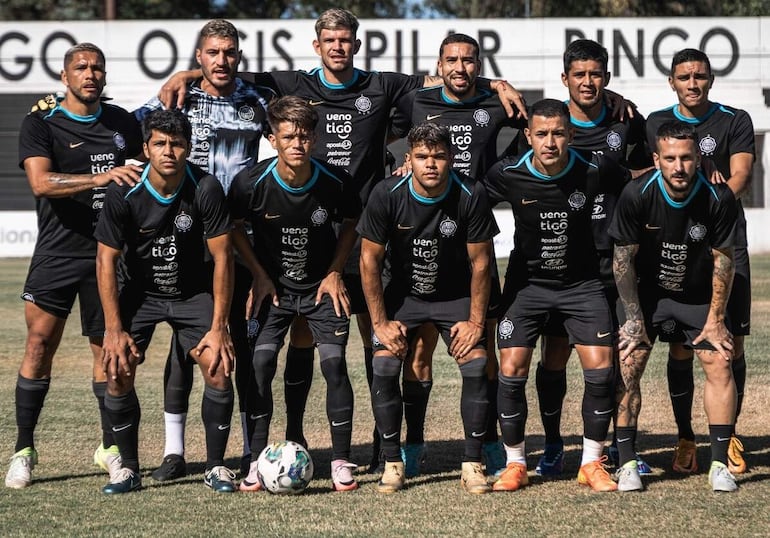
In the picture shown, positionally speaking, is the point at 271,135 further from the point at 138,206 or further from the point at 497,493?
the point at 497,493

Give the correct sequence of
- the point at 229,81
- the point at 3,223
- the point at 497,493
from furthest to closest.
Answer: the point at 3,223, the point at 229,81, the point at 497,493

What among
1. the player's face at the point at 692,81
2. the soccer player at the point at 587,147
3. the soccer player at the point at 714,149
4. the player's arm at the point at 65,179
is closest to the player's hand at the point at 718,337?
the soccer player at the point at 714,149

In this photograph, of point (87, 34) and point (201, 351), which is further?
point (87, 34)

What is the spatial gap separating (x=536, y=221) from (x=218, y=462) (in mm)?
2167

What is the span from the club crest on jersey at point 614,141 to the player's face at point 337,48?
1.57 metres

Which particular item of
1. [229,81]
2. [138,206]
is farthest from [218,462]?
[229,81]

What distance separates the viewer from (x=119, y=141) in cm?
704

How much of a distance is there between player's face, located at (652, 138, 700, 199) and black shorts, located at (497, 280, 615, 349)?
728 mm

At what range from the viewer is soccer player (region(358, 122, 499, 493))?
6676mm

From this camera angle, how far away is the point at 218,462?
675cm

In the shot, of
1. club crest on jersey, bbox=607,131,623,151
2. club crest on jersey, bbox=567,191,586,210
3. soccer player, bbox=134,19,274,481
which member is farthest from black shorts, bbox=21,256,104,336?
club crest on jersey, bbox=607,131,623,151

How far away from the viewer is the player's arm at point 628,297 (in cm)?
672

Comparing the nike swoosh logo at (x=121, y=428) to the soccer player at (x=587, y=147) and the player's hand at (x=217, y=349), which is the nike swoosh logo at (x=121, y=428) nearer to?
the player's hand at (x=217, y=349)

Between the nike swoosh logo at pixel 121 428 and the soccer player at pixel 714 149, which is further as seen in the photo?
the soccer player at pixel 714 149
